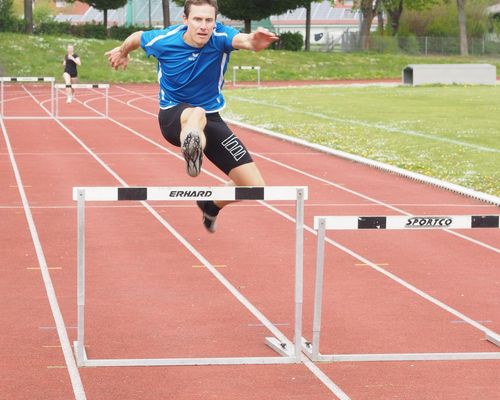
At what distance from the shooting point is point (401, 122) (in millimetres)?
26078

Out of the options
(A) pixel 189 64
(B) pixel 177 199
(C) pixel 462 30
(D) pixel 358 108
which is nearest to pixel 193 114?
(A) pixel 189 64

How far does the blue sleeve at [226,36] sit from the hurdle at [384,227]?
1647mm

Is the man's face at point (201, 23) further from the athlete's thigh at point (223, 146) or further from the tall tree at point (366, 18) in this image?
the tall tree at point (366, 18)

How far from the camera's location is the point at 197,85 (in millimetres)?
8078

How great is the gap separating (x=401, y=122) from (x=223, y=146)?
18.3 meters

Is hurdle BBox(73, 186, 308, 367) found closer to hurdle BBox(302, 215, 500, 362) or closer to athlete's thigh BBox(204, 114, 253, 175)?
hurdle BBox(302, 215, 500, 362)

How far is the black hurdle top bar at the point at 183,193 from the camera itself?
256 inches

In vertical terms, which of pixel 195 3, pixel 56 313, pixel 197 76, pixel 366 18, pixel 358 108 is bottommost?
pixel 358 108

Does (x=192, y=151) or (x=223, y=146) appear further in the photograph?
(x=223, y=146)

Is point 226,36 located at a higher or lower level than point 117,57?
higher

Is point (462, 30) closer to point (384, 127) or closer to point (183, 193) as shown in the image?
point (384, 127)

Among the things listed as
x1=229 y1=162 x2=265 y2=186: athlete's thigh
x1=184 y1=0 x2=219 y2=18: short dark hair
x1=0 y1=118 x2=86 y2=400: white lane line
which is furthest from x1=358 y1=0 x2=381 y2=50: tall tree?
x1=184 y1=0 x2=219 y2=18: short dark hair

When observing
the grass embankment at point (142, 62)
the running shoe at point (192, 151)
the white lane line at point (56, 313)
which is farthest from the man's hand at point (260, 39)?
the grass embankment at point (142, 62)

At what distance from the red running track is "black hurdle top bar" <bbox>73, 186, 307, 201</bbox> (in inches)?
37.0
